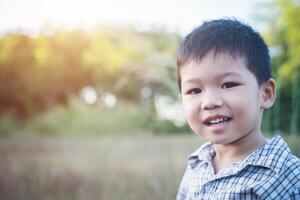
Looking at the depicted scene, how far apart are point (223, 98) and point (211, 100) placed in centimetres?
3

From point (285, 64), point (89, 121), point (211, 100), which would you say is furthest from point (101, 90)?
point (211, 100)

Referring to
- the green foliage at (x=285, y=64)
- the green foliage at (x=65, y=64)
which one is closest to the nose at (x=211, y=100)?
the green foliage at (x=285, y=64)

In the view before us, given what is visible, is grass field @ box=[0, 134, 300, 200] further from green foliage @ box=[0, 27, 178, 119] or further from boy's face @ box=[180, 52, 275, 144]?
boy's face @ box=[180, 52, 275, 144]

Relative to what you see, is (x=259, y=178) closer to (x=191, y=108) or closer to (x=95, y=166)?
(x=191, y=108)

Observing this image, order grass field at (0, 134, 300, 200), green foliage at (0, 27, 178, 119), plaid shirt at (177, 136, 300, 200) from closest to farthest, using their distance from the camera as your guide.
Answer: plaid shirt at (177, 136, 300, 200) < grass field at (0, 134, 300, 200) < green foliage at (0, 27, 178, 119)

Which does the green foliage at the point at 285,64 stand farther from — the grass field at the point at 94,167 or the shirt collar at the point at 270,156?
the shirt collar at the point at 270,156

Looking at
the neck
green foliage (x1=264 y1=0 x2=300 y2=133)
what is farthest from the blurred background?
the neck

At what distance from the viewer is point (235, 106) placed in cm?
132

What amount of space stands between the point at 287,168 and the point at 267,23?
2.38 metres

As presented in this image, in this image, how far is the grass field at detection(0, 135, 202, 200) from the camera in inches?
112

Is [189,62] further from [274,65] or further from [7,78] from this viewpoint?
[7,78]

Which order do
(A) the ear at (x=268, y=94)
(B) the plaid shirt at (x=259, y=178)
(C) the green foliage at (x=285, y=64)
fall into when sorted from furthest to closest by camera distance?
(C) the green foliage at (x=285, y=64)
(A) the ear at (x=268, y=94)
(B) the plaid shirt at (x=259, y=178)

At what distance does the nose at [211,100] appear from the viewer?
→ 4.33ft

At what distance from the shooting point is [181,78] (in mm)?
1461
